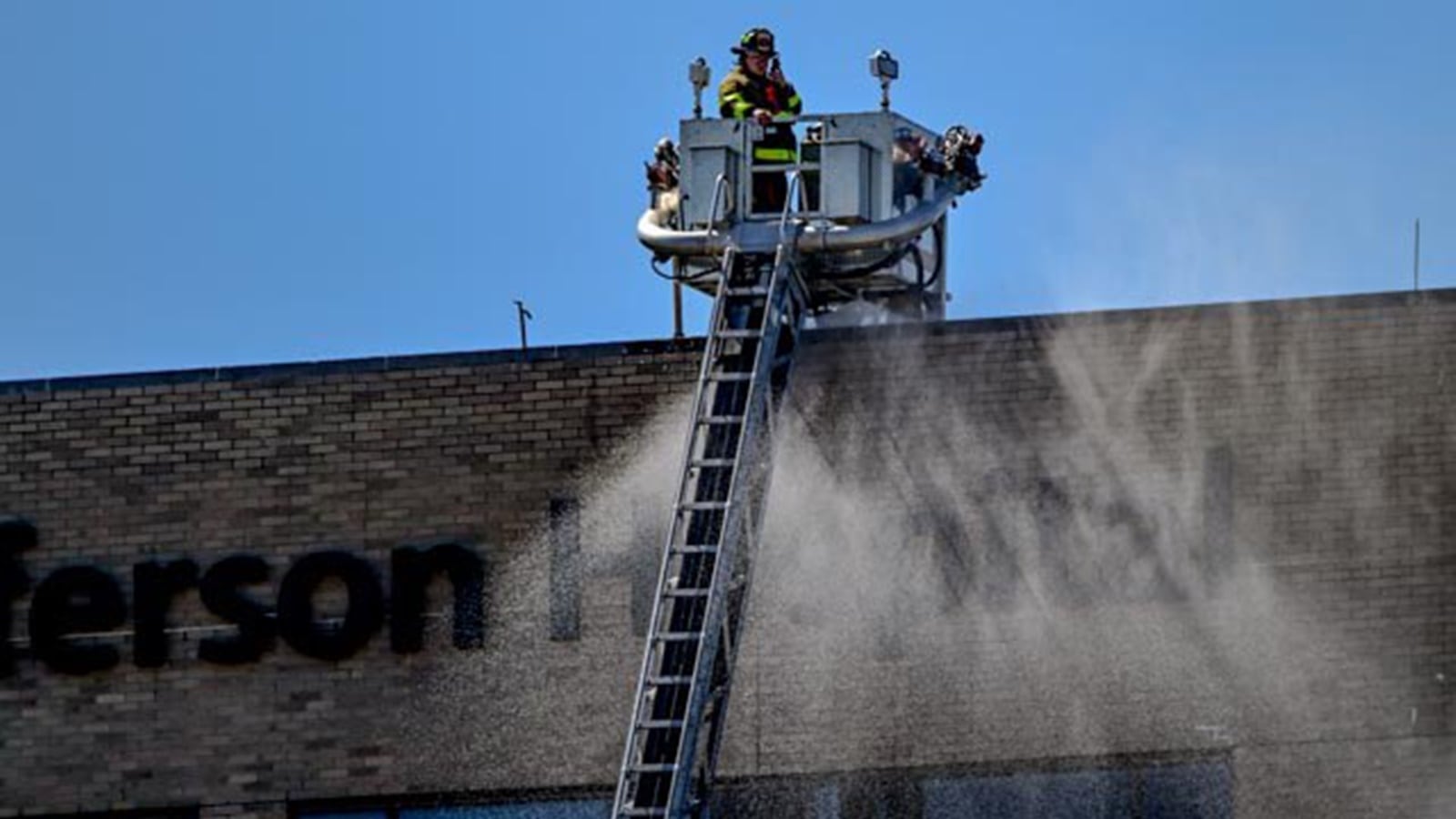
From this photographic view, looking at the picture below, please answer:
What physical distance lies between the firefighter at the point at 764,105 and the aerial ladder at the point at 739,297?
8 cm

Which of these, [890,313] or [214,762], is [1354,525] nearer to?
[890,313]

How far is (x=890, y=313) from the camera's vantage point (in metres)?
30.8

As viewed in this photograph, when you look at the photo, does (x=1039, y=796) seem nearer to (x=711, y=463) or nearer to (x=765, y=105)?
(x=711, y=463)

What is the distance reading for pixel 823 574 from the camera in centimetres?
2942

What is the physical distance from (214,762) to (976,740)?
4.94m

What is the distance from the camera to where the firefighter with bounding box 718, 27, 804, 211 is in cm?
2977

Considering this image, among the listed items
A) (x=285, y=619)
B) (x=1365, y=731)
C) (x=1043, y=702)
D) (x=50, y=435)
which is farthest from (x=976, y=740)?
(x=50, y=435)

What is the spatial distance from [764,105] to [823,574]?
3027 mm

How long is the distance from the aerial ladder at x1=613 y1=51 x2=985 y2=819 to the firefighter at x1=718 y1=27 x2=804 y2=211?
83mm

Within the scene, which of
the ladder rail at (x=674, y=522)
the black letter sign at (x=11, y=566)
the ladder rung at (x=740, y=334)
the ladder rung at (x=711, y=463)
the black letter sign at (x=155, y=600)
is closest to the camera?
the ladder rail at (x=674, y=522)

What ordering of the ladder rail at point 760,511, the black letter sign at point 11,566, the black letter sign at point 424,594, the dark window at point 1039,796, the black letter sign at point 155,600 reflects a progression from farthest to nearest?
1. the black letter sign at point 11,566
2. the black letter sign at point 155,600
3. the black letter sign at point 424,594
4. the dark window at point 1039,796
5. the ladder rail at point 760,511

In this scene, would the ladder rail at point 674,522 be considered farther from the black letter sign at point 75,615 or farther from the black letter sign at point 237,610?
the black letter sign at point 75,615

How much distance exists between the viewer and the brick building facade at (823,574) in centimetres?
2862

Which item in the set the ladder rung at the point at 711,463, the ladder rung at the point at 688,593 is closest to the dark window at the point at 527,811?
the ladder rung at the point at 688,593
